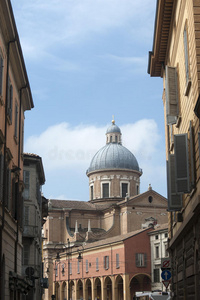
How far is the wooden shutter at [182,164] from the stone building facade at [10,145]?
18.1ft

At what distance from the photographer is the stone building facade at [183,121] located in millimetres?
11430

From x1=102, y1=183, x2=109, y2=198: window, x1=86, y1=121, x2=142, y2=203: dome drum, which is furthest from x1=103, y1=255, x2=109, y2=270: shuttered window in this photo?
x1=102, y1=183, x2=109, y2=198: window

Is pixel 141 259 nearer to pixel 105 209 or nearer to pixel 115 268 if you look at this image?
pixel 115 268

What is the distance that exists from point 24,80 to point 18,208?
4.98 metres

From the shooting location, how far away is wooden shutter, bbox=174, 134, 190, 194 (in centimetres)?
1198

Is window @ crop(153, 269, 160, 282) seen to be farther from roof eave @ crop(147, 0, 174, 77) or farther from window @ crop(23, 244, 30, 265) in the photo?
roof eave @ crop(147, 0, 174, 77)

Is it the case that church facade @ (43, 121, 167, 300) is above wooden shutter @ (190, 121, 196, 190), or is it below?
above

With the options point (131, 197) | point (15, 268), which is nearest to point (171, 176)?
point (15, 268)

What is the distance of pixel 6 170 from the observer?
16.8 m

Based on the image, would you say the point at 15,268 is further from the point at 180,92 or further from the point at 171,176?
the point at 180,92

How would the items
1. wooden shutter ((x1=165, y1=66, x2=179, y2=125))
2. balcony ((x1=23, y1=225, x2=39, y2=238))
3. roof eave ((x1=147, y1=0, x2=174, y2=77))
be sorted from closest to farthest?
1. wooden shutter ((x1=165, y1=66, x2=179, y2=125))
2. roof eave ((x1=147, y1=0, x2=174, y2=77))
3. balcony ((x1=23, y1=225, x2=39, y2=238))

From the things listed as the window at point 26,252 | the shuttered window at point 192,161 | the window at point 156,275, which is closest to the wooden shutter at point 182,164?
the shuttered window at point 192,161

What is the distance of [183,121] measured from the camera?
1391 cm

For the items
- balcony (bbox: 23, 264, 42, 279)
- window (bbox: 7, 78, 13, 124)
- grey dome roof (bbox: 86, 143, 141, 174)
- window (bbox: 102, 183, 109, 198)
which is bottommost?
balcony (bbox: 23, 264, 42, 279)
